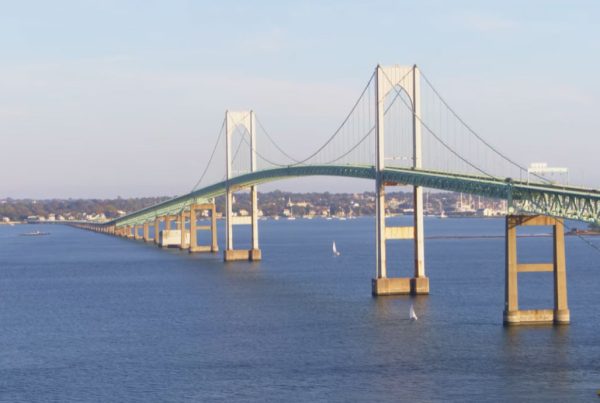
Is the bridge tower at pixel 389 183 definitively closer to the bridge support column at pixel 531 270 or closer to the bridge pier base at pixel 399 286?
the bridge pier base at pixel 399 286

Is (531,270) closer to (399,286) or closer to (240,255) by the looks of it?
(399,286)

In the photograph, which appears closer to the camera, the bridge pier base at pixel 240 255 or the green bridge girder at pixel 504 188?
the green bridge girder at pixel 504 188

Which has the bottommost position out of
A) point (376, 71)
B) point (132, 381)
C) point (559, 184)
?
point (132, 381)

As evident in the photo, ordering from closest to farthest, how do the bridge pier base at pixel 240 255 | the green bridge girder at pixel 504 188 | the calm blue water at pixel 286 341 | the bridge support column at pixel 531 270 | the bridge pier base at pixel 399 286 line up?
the calm blue water at pixel 286 341
the green bridge girder at pixel 504 188
the bridge support column at pixel 531 270
the bridge pier base at pixel 399 286
the bridge pier base at pixel 240 255

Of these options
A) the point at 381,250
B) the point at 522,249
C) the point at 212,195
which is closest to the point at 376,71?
the point at 381,250

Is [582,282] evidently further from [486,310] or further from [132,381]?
[132,381]

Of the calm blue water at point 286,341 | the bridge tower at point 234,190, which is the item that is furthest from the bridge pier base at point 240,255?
the calm blue water at point 286,341
